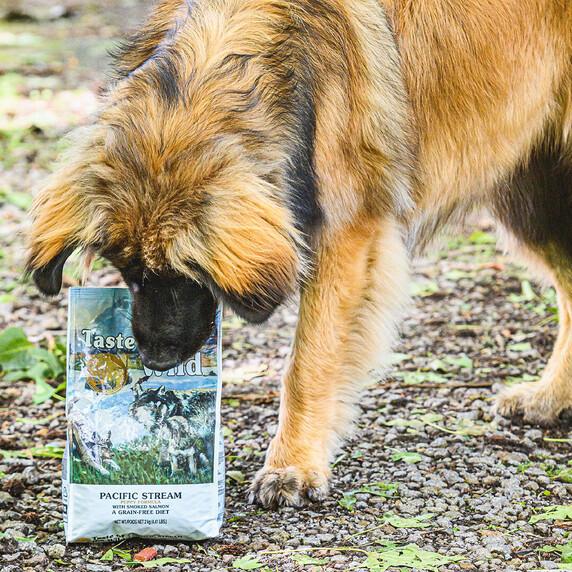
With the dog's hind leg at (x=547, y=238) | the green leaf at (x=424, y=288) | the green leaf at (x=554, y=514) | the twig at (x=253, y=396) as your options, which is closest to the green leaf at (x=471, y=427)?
the dog's hind leg at (x=547, y=238)

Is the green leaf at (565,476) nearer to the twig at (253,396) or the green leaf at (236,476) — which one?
the green leaf at (236,476)

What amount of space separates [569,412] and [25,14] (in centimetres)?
1022

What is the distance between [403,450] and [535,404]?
68 cm

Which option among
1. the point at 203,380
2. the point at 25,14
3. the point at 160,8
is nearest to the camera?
the point at 203,380

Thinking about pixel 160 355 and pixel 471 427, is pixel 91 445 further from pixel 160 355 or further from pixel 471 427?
pixel 471 427

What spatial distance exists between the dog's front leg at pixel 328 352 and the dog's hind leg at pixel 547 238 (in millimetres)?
789

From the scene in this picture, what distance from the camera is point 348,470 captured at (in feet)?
11.0

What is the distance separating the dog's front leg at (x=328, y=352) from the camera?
3.14m

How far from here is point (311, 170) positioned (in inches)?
115

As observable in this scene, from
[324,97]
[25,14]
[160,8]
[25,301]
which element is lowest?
[25,301]

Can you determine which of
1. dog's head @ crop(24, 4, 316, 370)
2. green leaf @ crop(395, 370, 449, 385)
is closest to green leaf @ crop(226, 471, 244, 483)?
dog's head @ crop(24, 4, 316, 370)

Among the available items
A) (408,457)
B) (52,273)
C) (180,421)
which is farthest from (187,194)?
(408,457)

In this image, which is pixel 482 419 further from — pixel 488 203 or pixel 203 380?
pixel 203 380

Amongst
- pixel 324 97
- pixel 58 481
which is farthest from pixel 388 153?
pixel 58 481
